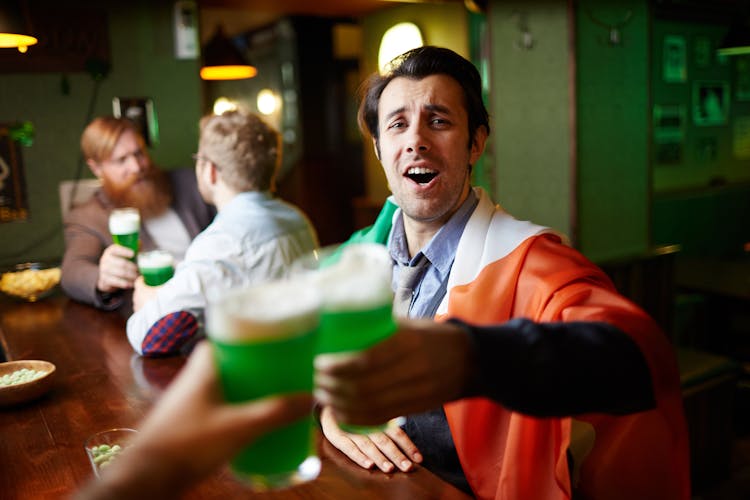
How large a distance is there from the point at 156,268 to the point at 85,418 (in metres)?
0.85

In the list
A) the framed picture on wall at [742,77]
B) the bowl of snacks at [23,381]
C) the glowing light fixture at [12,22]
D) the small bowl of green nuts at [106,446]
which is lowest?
the small bowl of green nuts at [106,446]

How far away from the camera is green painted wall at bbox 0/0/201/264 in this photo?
394cm

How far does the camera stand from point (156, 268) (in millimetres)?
2461

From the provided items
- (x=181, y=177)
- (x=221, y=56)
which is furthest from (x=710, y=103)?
(x=181, y=177)

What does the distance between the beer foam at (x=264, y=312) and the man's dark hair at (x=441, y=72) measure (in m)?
1.22

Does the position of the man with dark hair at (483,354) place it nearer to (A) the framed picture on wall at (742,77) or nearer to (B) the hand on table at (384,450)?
(B) the hand on table at (384,450)

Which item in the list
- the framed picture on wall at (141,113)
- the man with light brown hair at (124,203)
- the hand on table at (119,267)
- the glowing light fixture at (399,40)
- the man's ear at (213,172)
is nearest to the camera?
the man's ear at (213,172)

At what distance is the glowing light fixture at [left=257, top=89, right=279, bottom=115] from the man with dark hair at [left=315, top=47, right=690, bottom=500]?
28.1 ft

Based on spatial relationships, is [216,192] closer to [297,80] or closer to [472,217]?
[472,217]

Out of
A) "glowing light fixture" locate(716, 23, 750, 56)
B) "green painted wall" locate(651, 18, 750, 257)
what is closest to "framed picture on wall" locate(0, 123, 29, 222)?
"glowing light fixture" locate(716, 23, 750, 56)

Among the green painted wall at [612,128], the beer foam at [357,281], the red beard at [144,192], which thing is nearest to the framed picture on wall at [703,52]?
the green painted wall at [612,128]

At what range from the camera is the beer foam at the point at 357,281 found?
0.83 meters

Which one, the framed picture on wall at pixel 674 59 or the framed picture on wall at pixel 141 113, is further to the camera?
the framed picture on wall at pixel 674 59

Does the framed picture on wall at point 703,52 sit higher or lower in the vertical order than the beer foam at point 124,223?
higher
